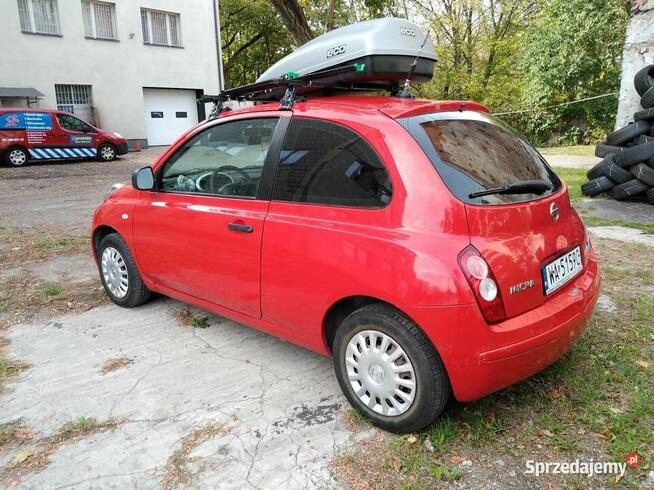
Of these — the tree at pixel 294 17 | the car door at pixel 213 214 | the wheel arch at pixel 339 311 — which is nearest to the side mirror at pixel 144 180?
the car door at pixel 213 214

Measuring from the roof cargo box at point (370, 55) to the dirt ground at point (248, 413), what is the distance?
73.8 inches

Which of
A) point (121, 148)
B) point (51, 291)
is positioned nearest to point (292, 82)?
point (51, 291)

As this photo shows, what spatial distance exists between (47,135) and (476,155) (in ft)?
53.6

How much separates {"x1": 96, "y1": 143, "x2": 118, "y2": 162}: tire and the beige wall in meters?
15.0

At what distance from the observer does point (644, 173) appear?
7.45m

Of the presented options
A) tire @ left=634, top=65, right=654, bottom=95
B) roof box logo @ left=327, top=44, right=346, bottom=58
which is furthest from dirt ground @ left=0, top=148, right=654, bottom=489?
tire @ left=634, top=65, right=654, bottom=95

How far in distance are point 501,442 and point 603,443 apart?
49cm

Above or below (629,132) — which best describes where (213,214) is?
below

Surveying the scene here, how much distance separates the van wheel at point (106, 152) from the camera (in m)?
17.3

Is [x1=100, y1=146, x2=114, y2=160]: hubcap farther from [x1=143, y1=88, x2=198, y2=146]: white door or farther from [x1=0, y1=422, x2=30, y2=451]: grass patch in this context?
[x1=0, y1=422, x2=30, y2=451]: grass patch

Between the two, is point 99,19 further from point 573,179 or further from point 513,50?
point 513,50

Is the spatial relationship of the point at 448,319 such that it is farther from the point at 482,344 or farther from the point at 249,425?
the point at 249,425

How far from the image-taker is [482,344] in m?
2.36

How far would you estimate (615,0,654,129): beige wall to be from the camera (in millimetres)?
8648
